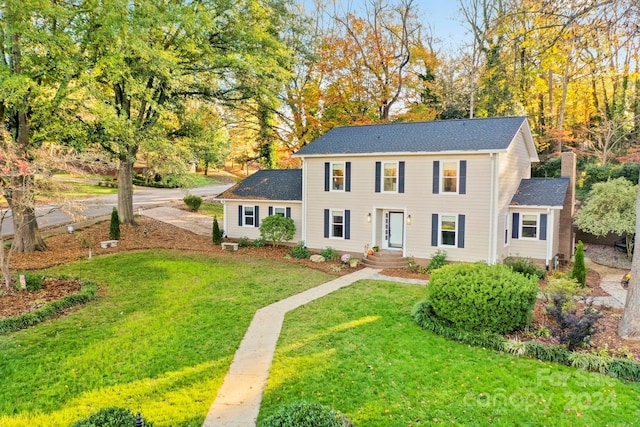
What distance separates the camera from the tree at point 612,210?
17156 mm

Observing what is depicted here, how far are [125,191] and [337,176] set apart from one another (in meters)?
11.9

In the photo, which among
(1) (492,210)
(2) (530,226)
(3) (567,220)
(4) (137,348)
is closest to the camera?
(4) (137,348)

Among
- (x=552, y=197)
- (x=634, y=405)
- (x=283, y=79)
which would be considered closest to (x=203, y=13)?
(x=283, y=79)

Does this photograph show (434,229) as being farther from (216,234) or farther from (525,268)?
(216,234)

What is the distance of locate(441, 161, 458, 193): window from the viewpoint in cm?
1597

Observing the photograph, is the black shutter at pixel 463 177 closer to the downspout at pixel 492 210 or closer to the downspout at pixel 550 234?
the downspout at pixel 492 210

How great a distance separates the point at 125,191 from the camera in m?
21.1

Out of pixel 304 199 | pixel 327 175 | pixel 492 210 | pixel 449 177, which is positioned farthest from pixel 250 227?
pixel 492 210

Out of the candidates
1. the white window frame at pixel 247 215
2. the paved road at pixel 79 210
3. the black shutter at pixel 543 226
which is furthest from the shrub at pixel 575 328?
the white window frame at pixel 247 215

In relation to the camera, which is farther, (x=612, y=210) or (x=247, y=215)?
(x=247, y=215)

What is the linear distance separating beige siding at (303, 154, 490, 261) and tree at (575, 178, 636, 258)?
6.85 m

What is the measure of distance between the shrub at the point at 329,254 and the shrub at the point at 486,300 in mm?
8917

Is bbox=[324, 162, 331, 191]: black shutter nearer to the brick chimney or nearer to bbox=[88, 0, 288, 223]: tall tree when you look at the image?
bbox=[88, 0, 288, 223]: tall tree

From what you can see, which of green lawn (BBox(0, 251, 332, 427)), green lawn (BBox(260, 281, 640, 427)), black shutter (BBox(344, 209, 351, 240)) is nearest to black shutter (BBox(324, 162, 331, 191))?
black shutter (BBox(344, 209, 351, 240))
